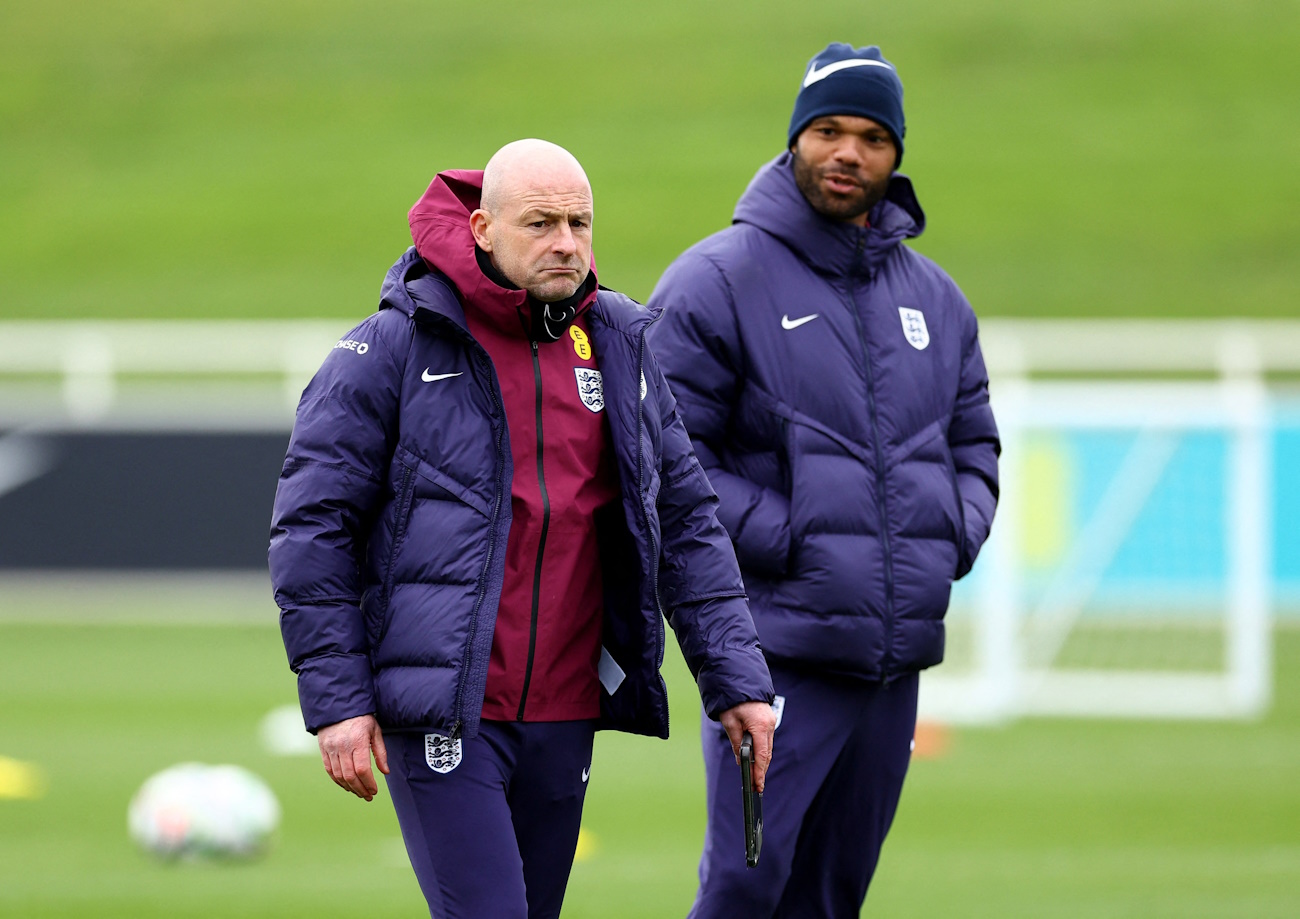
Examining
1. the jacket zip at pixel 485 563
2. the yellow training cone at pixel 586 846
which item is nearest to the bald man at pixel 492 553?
the jacket zip at pixel 485 563

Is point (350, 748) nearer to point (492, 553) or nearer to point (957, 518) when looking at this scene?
point (492, 553)

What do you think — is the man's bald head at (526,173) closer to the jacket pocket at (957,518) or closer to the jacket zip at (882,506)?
the jacket zip at (882,506)

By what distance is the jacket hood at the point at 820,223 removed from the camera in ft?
16.3

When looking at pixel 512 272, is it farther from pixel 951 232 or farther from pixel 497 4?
pixel 497 4

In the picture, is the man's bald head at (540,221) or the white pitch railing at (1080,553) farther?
the white pitch railing at (1080,553)

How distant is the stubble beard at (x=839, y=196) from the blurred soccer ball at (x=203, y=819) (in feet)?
11.7

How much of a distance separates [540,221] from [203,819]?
13.7ft

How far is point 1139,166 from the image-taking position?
29031mm

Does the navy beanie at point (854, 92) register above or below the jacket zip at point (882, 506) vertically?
above

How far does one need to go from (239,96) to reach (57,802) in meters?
25.1

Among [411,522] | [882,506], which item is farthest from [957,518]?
[411,522]

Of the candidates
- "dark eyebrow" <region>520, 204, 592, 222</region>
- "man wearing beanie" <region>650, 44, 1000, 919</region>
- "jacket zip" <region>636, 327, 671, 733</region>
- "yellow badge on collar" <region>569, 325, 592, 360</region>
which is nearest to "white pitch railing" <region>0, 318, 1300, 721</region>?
"man wearing beanie" <region>650, 44, 1000, 919</region>

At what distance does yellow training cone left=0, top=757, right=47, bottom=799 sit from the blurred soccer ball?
1195 millimetres

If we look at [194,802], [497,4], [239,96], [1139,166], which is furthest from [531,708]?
[497,4]
